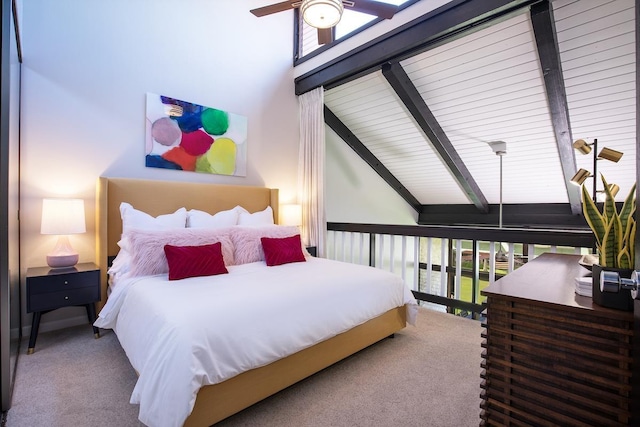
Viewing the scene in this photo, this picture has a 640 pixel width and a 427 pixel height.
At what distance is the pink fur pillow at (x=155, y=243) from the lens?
2264 mm

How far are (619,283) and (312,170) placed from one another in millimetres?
3708

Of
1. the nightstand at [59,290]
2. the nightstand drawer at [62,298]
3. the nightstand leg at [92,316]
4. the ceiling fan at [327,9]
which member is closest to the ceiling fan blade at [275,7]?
the ceiling fan at [327,9]

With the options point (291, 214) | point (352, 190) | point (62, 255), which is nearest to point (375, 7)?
point (291, 214)

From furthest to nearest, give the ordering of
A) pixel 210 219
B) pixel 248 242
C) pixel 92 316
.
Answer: pixel 210 219
pixel 248 242
pixel 92 316

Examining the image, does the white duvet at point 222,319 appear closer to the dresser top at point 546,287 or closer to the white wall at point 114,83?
the dresser top at point 546,287

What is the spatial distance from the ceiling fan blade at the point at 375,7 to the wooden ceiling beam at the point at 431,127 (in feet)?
4.23

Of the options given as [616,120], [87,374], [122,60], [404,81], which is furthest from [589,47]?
[87,374]

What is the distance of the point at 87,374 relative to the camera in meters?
2.02

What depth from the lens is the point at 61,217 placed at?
243 cm

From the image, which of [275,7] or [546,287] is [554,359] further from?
[275,7]

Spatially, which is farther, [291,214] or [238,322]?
[291,214]

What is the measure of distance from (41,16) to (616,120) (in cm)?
561

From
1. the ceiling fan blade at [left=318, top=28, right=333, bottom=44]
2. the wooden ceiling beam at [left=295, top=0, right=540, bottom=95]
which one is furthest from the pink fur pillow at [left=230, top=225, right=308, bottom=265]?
the wooden ceiling beam at [left=295, top=0, right=540, bottom=95]

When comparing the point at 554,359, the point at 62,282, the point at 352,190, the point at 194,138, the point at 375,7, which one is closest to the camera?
the point at 554,359
